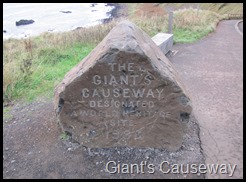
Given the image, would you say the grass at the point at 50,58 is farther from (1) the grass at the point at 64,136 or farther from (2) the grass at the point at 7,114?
(1) the grass at the point at 64,136

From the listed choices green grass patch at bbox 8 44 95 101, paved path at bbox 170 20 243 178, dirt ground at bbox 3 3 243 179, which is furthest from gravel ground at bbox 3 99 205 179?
green grass patch at bbox 8 44 95 101

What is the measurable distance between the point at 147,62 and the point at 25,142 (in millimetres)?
2019

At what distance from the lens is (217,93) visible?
5.71 meters

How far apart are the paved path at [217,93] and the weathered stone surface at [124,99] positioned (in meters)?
0.66

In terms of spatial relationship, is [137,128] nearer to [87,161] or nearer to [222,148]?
[87,161]

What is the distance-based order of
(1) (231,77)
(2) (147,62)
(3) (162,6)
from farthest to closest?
(3) (162,6), (1) (231,77), (2) (147,62)

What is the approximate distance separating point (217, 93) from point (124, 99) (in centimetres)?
280

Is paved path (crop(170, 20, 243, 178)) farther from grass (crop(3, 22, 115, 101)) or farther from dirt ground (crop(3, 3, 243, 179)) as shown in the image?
grass (crop(3, 22, 115, 101))

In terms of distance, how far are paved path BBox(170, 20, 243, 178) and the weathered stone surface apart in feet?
2.16

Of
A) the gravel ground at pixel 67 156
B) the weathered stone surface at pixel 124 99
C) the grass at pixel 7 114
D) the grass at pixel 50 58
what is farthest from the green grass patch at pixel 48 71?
the weathered stone surface at pixel 124 99

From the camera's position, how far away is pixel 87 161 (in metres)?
3.67

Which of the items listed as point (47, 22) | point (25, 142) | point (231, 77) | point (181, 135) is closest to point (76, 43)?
point (231, 77)

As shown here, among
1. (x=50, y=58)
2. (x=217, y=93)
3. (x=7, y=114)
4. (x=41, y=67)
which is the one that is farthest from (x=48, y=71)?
(x=217, y=93)

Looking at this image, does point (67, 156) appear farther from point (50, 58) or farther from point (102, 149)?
point (50, 58)
